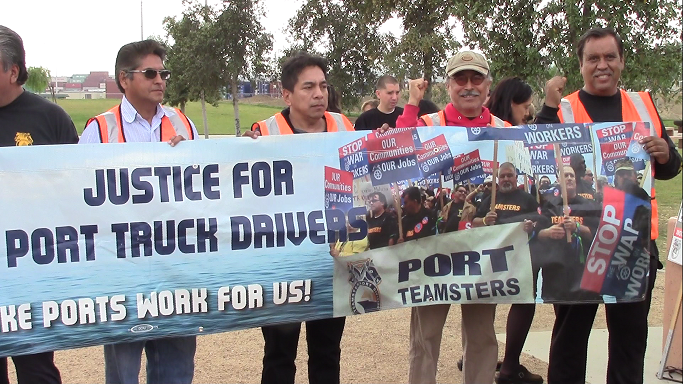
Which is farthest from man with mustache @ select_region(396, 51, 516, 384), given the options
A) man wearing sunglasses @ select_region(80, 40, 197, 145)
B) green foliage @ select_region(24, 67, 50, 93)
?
green foliage @ select_region(24, 67, 50, 93)

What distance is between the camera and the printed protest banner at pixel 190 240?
10.7 ft

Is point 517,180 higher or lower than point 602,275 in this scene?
higher

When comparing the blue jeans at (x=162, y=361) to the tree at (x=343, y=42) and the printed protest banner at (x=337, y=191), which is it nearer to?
the printed protest banner at (x=337, y=191)

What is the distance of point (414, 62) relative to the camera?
775 inches

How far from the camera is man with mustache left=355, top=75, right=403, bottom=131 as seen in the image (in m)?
7.00

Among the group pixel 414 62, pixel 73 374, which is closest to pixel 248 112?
pixel 414 62

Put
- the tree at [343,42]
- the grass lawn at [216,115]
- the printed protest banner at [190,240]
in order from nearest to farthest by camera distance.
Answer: the printed protest banner at [190,240] → the tree at [343,42] → the grass lawn at [216,115]

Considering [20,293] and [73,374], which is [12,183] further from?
[73,374]

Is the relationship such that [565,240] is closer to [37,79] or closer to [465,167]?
[465,167]

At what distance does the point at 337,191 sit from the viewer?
360 cm

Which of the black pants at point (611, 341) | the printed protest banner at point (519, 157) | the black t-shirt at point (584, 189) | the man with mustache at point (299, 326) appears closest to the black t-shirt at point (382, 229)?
the man with mustache at point (299, 326)

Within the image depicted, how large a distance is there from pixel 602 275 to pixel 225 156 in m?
2.02

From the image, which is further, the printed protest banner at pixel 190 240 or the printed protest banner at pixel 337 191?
the printed protest banner at pixel 337 191

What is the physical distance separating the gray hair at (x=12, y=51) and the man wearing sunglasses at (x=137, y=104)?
391mm
